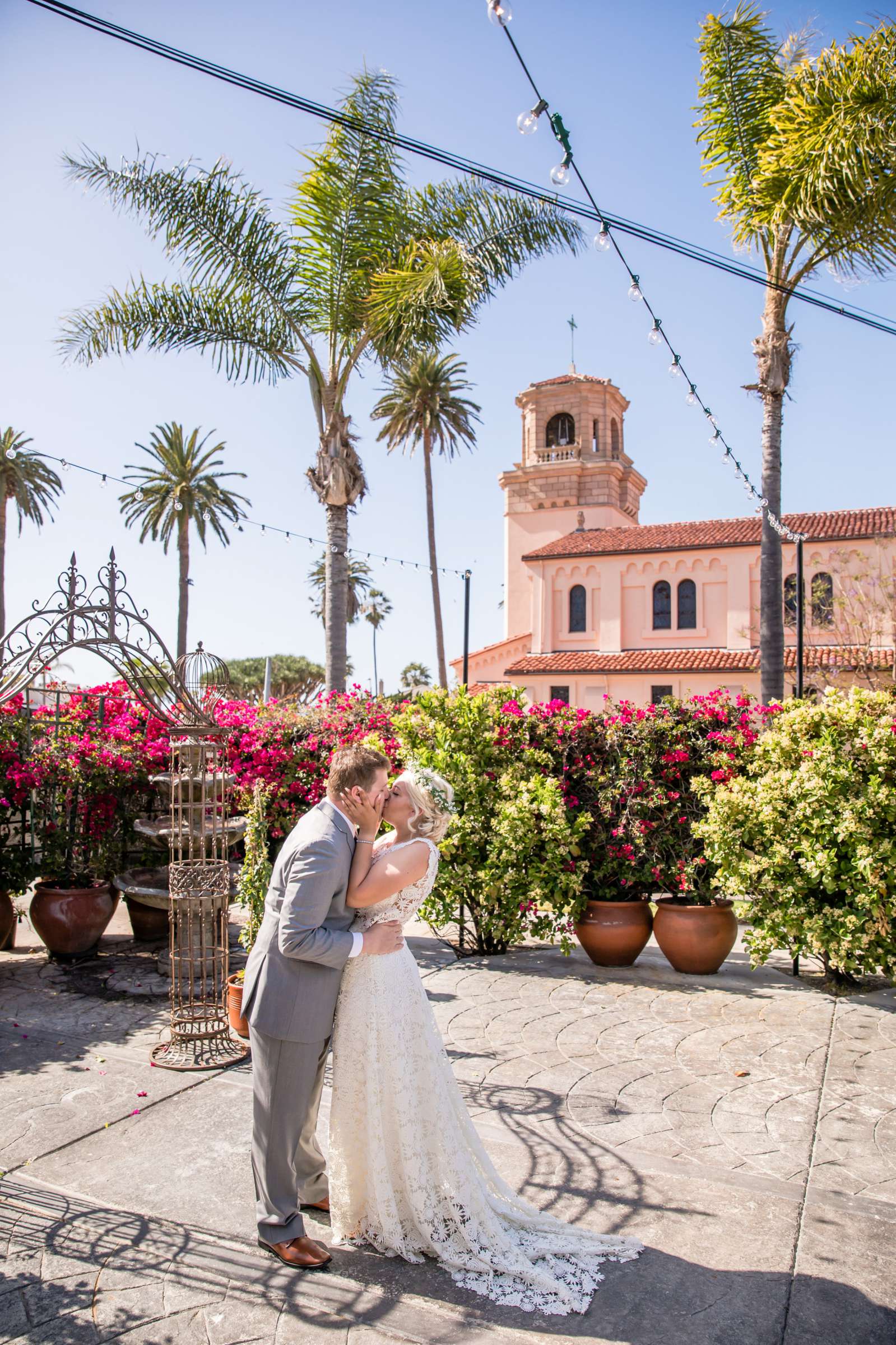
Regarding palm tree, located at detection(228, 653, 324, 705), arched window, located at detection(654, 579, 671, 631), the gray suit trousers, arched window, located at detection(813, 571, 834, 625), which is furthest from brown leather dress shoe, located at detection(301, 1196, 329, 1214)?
palm tree, located at detection(228, 653, 324, 705)

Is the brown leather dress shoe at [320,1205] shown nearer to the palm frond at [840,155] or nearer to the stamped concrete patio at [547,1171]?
the stamped concrete patio at [547,1171]

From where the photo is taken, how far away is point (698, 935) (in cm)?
786

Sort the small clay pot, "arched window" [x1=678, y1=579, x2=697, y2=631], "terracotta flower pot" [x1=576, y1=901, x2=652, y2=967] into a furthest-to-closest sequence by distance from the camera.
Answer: "arched window" [x1=678, y1=579, x2=697, y2=631] < the small clay pot < "terracotta flower pot" [x1=576, y1=901, x2=652, y2=967]

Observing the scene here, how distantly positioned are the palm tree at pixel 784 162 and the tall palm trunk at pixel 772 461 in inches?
0.7

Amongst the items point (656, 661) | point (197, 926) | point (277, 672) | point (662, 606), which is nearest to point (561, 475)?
point (662, 606)

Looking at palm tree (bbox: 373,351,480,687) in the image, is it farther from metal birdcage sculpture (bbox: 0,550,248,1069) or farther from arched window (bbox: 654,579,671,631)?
metal birdcage sculpture (bbox: 0,550,248,1069)

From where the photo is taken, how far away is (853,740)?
723 centimetres

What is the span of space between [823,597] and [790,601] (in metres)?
1.12

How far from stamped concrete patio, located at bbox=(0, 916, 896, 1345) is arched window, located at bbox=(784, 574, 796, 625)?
90.2 ft

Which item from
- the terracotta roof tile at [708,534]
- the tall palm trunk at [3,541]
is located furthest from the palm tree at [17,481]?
the terracotta roof tile at [708,534]

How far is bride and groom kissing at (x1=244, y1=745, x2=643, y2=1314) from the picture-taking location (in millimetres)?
3609

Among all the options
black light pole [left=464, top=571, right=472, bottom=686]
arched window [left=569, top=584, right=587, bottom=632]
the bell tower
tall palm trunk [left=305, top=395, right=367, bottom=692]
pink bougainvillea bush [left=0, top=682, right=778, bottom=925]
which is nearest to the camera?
pink bougainvillea bush [left=0, top=682, right=778, bottom=925]

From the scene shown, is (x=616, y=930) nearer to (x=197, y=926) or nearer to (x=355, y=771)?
(x=197, y=926)

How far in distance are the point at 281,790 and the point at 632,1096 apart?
18.6 feet
